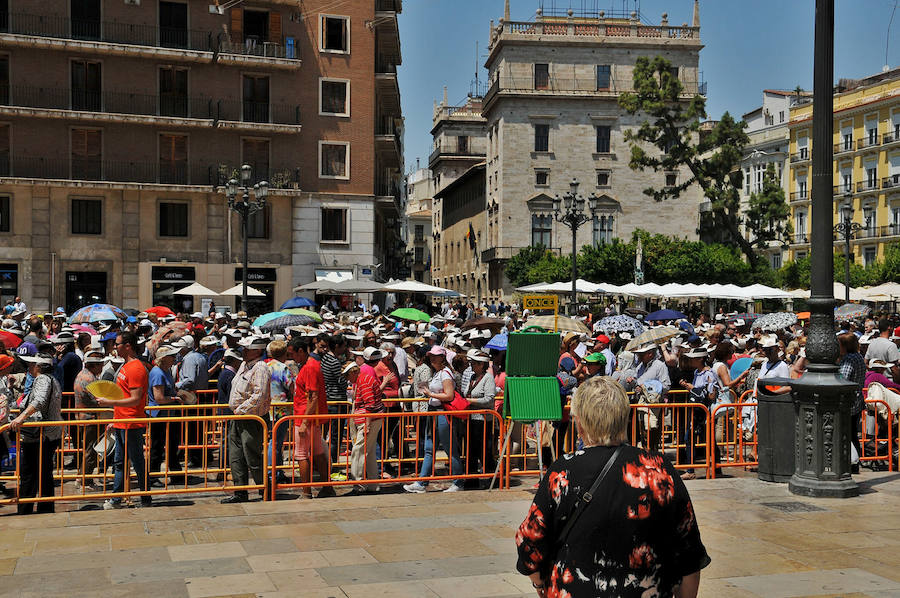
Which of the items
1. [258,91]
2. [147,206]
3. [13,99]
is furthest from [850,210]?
[13,99]

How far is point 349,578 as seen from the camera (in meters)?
7.39

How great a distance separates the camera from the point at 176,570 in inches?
298

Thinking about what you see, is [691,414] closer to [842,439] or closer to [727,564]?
[842,439]

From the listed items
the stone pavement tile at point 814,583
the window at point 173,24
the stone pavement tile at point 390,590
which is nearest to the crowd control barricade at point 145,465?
the stone pavement tile at point 390,590

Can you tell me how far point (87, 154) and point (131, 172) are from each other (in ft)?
6.11

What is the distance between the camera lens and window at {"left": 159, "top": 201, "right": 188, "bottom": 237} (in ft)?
134

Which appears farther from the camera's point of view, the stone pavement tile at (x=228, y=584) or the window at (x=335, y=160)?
the window at (x=335, y=160)

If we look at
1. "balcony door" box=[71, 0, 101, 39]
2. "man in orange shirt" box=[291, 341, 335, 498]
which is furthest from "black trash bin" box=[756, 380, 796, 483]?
"balcony door" box=[71, 0, 101, 39]

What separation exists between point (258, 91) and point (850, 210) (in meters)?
24.8

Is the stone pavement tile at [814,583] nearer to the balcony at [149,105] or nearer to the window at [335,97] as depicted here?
the balcony at [149,105]

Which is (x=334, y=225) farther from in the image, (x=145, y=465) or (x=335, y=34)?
(x=145, y=465)

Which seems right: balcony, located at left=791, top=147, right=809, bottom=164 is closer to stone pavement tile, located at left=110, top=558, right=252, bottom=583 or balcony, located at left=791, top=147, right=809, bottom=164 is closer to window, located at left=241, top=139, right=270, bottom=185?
window, located at left=241, top=139, right=270, bottom=185

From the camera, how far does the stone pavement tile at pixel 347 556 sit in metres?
7.86

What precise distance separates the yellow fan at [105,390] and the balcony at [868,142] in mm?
63936
